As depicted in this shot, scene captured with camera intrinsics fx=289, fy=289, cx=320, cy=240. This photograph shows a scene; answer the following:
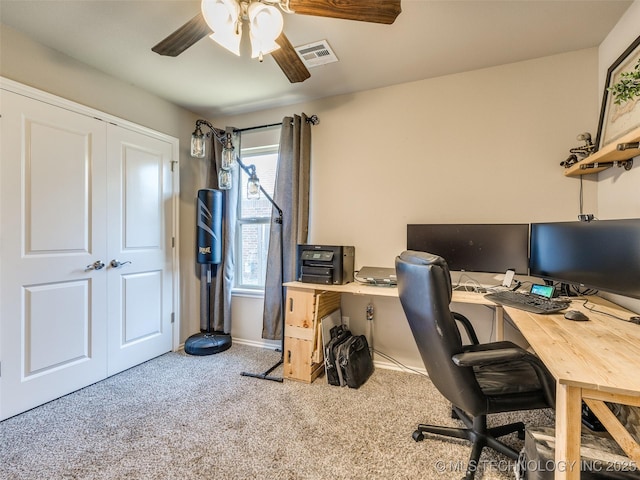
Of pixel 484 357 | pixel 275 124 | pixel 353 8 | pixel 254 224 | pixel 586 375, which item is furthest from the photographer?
pixel 254 224

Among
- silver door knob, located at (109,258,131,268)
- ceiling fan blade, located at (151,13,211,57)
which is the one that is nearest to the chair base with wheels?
ceiling fan blade, located at (151,13,211,57)

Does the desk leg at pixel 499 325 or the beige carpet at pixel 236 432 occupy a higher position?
the desk leg at pixel 499 325

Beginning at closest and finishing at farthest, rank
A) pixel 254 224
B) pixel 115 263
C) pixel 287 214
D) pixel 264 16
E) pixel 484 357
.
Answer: pixel 484 357
pixel 264 16
pixel 115 263
pixel 287 214
pixel 254 224

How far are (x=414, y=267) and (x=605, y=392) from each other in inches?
26.2

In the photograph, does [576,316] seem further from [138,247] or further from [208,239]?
[138,247]

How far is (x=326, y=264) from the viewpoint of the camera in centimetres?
237

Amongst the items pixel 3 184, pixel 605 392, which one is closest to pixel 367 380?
pixel 605 392

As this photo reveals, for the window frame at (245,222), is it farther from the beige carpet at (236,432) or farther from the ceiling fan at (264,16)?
the ceiling fan at (264,16)

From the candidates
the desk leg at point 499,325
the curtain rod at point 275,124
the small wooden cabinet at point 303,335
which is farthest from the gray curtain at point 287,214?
the desk leg at point 499,325

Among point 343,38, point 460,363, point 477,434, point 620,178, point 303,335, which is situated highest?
point 343,38

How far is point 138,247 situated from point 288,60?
2.08 m

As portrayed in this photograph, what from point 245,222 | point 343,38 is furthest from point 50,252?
point 343,38

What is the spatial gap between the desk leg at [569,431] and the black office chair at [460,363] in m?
0.26

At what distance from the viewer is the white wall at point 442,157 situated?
83.1 inches
